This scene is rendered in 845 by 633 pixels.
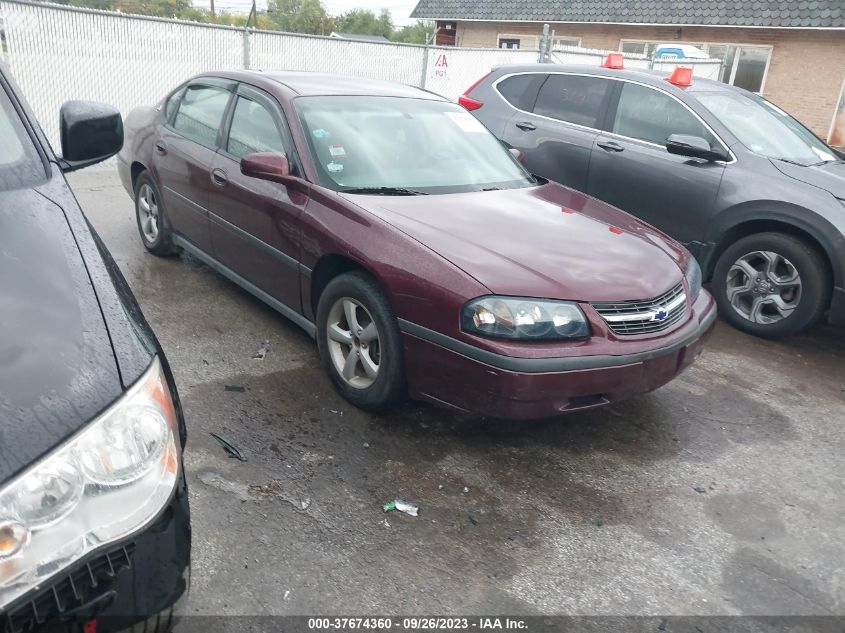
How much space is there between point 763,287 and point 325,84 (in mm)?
3397

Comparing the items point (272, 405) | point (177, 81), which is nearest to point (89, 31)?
point (177, 81)

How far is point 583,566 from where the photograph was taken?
2.73 m

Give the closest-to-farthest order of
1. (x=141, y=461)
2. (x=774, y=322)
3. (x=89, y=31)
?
(x=141, y=461) < (x=774, y=322) < (x=89, y=31)

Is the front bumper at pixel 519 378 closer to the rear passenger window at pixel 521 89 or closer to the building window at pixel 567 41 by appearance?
the rear passenger window at pixel 521 89

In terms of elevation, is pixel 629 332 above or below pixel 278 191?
below

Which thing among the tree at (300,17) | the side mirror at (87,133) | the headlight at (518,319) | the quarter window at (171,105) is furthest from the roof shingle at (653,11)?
the tree at (300,17)

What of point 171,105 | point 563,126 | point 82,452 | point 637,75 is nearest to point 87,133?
point 82,452

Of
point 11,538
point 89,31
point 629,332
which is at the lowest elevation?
point 629,332

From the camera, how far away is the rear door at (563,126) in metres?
6.23

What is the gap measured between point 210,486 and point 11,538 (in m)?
1.63

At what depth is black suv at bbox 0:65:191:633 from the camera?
1391 millimetres

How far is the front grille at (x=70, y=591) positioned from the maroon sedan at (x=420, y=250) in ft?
5.88

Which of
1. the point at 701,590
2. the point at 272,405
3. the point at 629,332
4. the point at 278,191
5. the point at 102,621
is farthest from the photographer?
the point at 278,191

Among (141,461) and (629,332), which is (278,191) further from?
(141,461)
